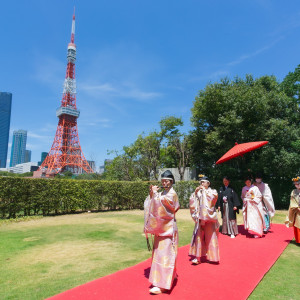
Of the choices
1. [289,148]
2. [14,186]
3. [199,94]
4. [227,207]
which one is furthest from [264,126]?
[14,186]

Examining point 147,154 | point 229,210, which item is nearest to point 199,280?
point 229,210

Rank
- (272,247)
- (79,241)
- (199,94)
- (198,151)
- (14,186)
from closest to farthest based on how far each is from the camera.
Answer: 1. (272,247)
2. (79,241)
3. (14,186)
4. (199,94)
5. (198,151)

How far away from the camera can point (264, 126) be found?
1561cm

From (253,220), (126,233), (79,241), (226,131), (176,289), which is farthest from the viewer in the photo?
(226,131)

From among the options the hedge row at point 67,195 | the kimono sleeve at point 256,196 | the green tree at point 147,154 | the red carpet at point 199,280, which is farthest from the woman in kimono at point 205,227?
the green tree at point 147,154

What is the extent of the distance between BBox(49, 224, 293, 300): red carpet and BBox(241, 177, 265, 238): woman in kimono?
4.56 ft

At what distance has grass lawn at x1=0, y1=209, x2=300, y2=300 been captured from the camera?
11.8 feet

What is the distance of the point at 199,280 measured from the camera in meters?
3.85

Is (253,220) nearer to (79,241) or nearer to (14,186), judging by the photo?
(79,241)

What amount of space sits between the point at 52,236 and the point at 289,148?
14.7 m

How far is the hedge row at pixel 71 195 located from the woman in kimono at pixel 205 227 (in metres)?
8.98

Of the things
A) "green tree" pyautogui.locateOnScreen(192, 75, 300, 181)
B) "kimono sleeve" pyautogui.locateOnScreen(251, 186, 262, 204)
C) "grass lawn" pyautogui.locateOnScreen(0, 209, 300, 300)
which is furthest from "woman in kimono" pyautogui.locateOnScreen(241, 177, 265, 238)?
"green tree" pyautogui.locateOnScreen(192, 75, 300, 181)

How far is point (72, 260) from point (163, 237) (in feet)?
7.95

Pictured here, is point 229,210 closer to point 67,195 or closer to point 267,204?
point 267,204
